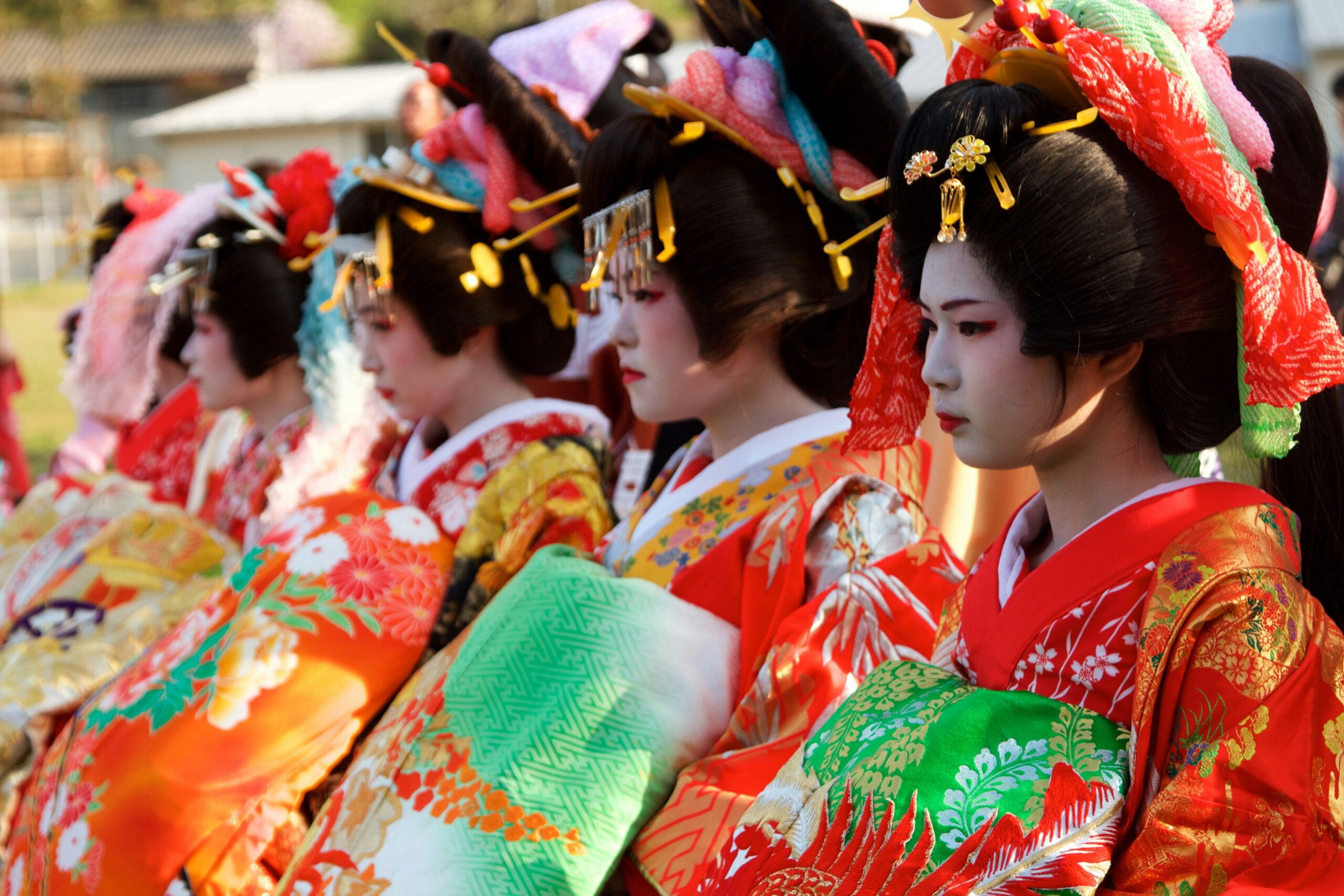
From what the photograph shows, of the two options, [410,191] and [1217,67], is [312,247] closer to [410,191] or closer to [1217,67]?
[410,191]

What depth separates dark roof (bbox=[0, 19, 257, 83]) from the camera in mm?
27781

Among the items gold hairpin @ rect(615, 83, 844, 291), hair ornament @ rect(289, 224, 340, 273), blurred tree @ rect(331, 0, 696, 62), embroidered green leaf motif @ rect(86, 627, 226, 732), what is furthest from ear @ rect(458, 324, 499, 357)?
blurred tree @ rect(331, 0, 696, 62)

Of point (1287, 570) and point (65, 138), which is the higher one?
point (1287, 570)

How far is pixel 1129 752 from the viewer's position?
1.31 m

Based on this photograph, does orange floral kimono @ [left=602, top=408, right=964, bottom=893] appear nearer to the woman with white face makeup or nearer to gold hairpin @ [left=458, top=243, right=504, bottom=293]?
the woman with white face makeup

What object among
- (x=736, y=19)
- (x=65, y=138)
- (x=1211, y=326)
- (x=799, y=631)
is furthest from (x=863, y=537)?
(x=65, y=138)

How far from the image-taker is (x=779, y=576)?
6.45 ft

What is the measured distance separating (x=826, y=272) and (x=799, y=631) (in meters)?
0.66

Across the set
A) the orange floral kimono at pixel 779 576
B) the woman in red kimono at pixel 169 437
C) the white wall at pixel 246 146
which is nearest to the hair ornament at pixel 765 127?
the orange floral kimono at pixel 779 576

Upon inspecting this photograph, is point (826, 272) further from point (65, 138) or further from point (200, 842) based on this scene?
point (65, 138)

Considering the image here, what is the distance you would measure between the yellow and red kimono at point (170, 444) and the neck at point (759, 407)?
7.26 ft

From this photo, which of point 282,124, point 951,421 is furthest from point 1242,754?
point 282,124

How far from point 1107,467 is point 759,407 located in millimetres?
824

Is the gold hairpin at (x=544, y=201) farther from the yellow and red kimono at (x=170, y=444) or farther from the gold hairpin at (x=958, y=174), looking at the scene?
the yellow and red kimono at (x=170, y=444)
